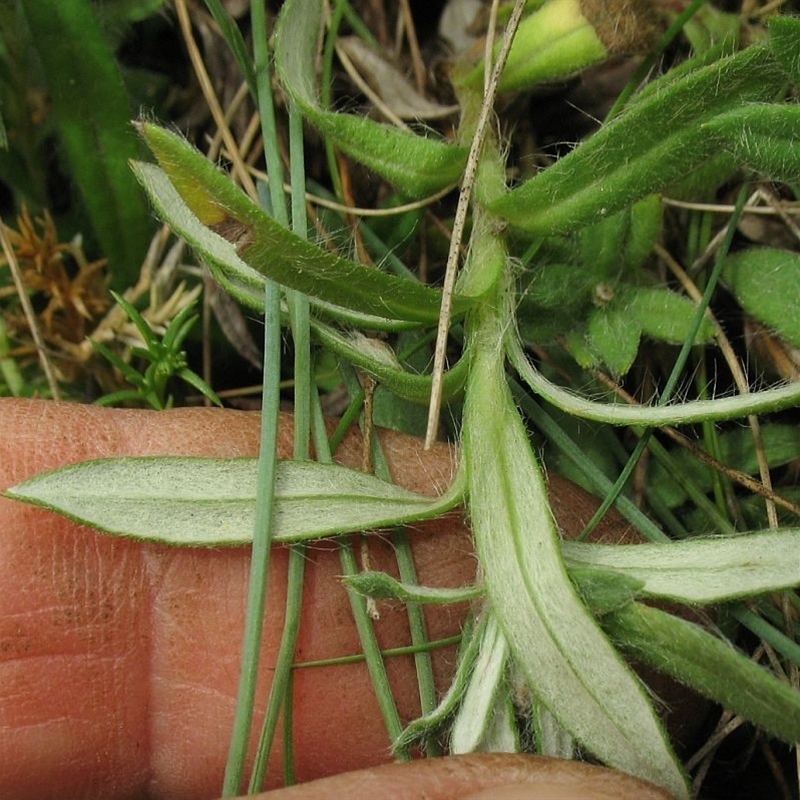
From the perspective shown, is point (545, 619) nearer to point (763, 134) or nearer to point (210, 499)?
point (210, 499)

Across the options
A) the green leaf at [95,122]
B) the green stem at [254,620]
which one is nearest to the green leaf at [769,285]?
the green stem at [254,620]

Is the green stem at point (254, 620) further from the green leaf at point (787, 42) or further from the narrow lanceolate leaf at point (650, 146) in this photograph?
the green leaf at point (787, 42)

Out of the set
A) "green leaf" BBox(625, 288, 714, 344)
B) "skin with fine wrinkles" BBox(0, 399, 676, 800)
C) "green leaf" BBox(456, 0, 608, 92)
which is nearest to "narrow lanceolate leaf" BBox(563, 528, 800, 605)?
"skin with fine wrinkles" BBox(0, 399, 676, 800)

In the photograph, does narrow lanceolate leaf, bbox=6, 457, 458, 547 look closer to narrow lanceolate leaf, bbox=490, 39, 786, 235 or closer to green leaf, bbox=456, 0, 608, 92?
narrow lanceolate leaf, bbox=490, 39, 786, 235

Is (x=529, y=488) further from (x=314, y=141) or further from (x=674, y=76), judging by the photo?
(x=314, y=141)

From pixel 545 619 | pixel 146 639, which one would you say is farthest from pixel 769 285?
pixel 146 639
